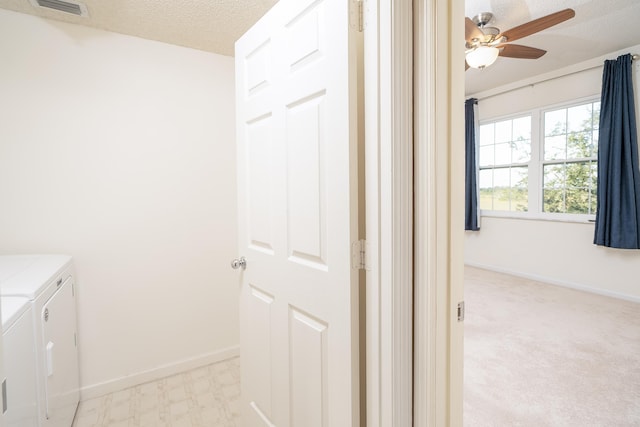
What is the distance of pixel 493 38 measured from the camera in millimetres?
2521

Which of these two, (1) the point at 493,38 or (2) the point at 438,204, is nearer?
(2) the point at 438,204

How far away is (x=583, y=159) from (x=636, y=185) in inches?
26.3

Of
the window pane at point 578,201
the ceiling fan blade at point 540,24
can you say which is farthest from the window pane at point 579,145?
the ceiling fan blade at point 540,24

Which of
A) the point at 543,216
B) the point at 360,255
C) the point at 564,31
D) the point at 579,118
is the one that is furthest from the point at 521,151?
the point at 360,255

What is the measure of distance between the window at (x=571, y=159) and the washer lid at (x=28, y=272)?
511 cm

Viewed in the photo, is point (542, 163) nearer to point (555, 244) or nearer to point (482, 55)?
point (555, 244)

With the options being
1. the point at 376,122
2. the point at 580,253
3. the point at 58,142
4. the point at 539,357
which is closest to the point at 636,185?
the point at 580,253

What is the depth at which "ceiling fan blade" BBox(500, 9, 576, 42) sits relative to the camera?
2.16 metres

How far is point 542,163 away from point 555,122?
0.53 metres

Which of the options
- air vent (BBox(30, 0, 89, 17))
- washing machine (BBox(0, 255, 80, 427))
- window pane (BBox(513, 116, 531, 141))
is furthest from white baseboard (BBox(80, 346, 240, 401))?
window pane (BBox(513, 116, 531, 141))

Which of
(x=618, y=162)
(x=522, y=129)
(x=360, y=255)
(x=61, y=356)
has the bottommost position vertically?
(x=61, y=356)

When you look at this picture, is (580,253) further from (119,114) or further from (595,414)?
(119,114)

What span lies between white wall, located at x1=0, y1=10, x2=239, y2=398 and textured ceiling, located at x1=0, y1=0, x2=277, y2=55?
0.09m

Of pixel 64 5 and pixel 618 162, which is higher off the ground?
pixel 64 5
